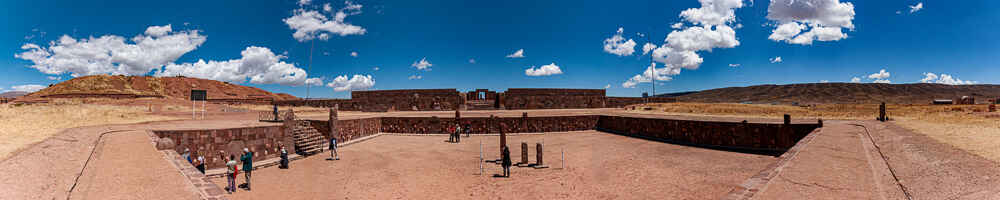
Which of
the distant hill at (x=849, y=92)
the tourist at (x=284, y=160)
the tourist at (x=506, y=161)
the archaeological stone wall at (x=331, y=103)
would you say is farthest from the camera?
the distant hill at (x=849, y=92)

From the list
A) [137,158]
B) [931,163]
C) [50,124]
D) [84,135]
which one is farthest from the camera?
[50,124]

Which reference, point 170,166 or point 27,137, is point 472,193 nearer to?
point 170,166

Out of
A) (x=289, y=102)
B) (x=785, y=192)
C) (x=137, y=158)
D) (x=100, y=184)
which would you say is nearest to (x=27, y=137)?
(x=137, y=158)

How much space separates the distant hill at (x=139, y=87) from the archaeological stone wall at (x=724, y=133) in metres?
63.3

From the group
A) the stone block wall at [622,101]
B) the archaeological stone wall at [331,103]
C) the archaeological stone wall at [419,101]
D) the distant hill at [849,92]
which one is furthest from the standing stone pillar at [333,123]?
the distant hill at [849,92]

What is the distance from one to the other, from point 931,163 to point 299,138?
17.7m

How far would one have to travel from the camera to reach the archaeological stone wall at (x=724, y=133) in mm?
13383

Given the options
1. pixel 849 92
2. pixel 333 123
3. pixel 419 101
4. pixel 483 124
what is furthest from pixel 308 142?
pixel 849 92

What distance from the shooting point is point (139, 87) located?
61500 millimetres

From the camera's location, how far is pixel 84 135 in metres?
9.59

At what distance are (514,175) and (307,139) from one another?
9380 mm

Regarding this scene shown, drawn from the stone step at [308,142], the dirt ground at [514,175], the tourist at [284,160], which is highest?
the stone step at [308,142]

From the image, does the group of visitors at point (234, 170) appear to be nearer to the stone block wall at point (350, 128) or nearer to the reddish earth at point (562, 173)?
the reddish earth at point (562, 173)

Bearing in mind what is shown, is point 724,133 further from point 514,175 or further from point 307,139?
point 307,139
